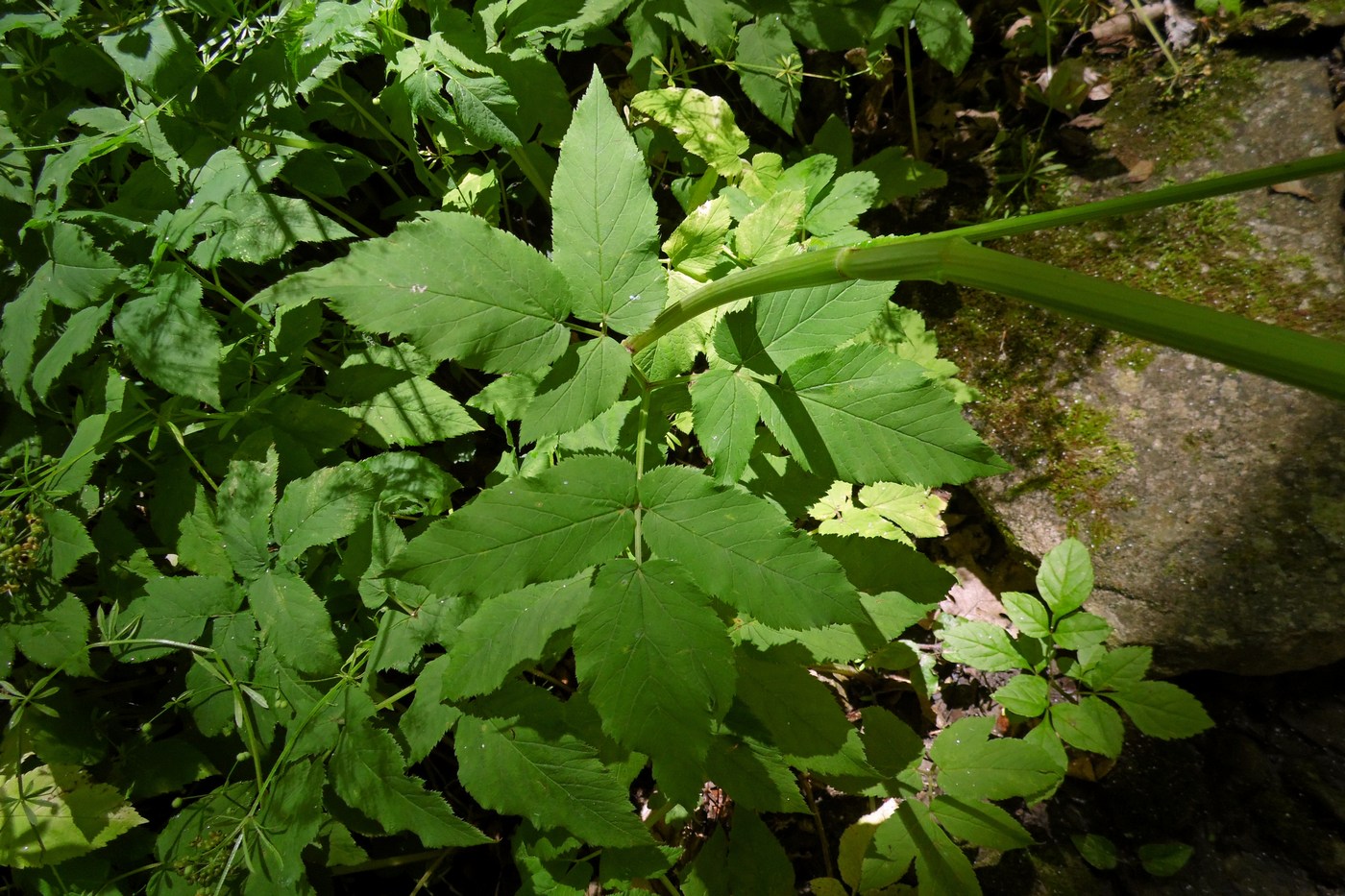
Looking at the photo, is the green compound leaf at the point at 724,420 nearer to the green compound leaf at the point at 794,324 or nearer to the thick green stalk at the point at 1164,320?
the green compound leaf at the point at 794,324

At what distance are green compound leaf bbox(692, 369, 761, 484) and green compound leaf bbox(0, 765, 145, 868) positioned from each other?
1.83 m

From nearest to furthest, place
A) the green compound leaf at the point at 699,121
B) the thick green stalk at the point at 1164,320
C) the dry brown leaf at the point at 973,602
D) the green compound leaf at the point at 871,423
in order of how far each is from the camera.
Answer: the thick green stalk at the point at 1164,320
the green compound leaf at the point at 871,423
the green compound leaf at the point at 699,121
the dry brown leaf at the point at 973,602

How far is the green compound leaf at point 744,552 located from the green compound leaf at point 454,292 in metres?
0.34

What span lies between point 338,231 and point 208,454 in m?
0.74

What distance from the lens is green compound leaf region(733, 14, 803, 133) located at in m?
2.12

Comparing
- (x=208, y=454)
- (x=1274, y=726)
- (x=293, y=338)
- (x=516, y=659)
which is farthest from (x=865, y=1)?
(x=1274, y=726)

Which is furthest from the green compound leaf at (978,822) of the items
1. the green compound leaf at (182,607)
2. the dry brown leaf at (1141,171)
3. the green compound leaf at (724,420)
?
the dry brown leaf at (1141,171)

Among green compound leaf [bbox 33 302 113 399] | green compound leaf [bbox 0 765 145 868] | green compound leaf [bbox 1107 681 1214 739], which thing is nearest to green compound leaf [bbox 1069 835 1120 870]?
green compound leaf [bbox 1107 681 1214 739]

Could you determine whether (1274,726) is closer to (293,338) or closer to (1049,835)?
(1049,835)

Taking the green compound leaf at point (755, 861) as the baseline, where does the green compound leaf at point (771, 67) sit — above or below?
above

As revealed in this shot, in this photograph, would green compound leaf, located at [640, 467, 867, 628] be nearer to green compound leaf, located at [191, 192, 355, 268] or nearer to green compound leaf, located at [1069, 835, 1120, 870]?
green compound leaf, located at [191, 192, 355, 268]

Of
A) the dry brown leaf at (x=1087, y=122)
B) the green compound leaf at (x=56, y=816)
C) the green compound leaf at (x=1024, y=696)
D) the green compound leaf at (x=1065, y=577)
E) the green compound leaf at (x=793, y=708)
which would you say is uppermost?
the dry brown leaf at (x=1087, y=122)

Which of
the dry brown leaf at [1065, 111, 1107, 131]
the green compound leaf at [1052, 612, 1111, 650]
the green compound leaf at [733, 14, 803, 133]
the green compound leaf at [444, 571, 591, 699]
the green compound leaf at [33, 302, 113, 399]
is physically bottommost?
the green compound leaf at [1052, 612, 1111, 650]

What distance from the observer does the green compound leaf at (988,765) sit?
73.0 inches
